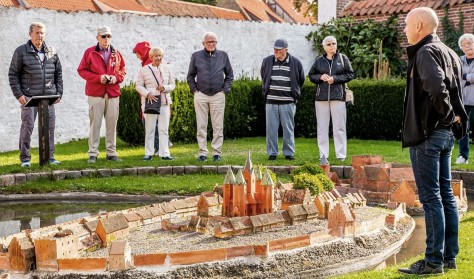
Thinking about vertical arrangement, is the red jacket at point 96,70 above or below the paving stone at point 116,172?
above

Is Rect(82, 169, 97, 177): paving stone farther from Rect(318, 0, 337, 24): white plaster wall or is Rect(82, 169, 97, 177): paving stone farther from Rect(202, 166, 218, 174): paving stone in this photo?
Rect(318, 0, 337, 24): white plaster wall

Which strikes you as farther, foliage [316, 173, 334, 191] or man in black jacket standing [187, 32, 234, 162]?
man in black jacket standing [187, 32, 234, 162]

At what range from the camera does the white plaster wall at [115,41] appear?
1338 cm

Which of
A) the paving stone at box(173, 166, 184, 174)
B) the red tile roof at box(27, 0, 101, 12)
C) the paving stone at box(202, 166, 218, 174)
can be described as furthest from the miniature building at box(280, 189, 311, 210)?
the red tile roof at box(27, 0, 101, 12)

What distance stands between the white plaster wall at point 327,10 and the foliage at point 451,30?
3190mm

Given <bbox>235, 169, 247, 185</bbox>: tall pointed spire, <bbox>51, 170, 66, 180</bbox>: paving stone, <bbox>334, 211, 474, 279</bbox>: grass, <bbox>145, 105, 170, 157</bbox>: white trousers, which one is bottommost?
<bbox>334, 211, 474, 279</bbox>: grass

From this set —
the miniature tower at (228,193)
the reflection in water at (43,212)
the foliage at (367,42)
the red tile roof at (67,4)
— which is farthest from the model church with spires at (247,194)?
the red tile roof at (67,4)

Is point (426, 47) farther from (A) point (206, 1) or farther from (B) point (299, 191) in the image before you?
(A) point (206, 1)

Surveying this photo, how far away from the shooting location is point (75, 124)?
581 inches

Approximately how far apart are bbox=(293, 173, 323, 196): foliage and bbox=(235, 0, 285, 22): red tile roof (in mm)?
37810

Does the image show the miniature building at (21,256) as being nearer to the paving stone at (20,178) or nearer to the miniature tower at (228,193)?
the miniature tower at (228,193)

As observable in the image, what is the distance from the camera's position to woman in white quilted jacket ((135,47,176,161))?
11398mm

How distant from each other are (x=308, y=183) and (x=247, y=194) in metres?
1.15

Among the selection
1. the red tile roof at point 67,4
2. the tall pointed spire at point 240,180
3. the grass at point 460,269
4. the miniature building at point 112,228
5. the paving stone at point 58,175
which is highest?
the red tile roof at point 67,4
